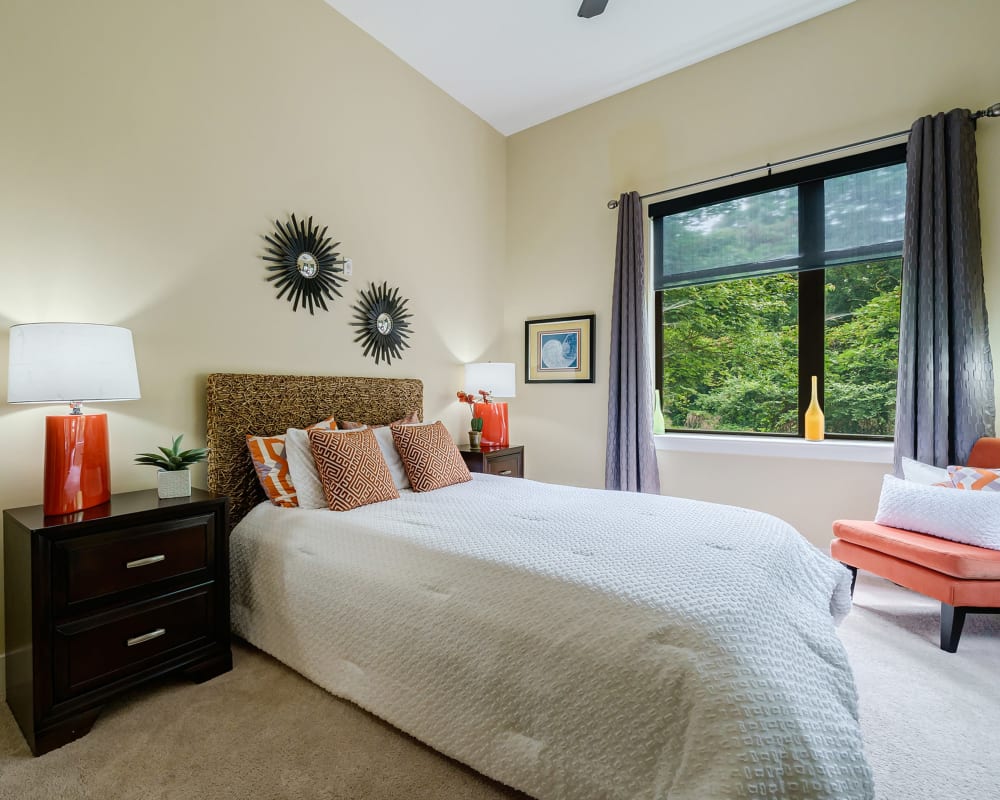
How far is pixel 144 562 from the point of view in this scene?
5.42ft

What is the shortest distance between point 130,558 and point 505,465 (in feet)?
7.63

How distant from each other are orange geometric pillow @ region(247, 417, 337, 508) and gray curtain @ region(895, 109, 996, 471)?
3205 mm

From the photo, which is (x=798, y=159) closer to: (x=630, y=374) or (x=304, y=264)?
(x=630, y=374)

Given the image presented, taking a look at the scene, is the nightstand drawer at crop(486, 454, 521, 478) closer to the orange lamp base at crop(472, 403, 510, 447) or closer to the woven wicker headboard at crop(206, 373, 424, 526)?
the orange lamp base at crop(472, 403, 510, 447)

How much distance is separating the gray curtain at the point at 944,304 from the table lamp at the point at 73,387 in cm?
364

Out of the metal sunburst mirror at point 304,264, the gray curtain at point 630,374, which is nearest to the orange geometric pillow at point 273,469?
→ the metal sunburst mirror at point 304,264

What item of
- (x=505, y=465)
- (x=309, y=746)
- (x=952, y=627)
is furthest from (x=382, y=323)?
(x=952, y=627)

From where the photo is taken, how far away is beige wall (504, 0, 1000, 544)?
265 centimetres

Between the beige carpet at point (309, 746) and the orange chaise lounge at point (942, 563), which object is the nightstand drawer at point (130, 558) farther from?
the orange chaise lounge at point (942, 563)

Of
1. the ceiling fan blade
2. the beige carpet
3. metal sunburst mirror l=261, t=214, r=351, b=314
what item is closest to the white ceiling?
the ceiling fan blade

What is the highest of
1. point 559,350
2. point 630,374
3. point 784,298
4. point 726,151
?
point 726,151

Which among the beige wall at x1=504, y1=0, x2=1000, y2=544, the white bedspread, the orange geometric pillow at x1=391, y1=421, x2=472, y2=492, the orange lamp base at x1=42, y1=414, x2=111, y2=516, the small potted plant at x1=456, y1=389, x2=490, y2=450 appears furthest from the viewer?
the small potted plant at x1=456, y1=389, x2=490, y2=450

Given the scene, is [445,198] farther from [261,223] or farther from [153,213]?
[153,213]

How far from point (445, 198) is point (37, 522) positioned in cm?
311
